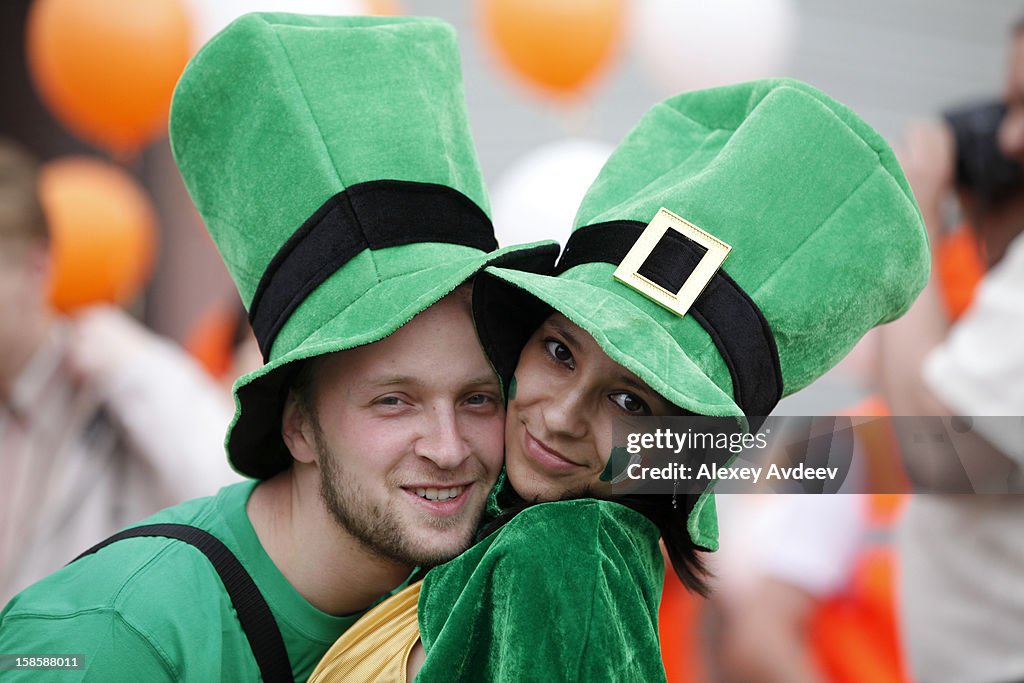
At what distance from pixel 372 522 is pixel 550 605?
53 cm

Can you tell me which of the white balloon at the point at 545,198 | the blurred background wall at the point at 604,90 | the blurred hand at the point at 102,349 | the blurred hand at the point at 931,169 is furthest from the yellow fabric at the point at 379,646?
the blurred background wall at the point at 604,90

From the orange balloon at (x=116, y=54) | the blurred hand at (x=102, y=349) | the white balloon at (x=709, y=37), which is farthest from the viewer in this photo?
the white balloon at (x=709, y=37)

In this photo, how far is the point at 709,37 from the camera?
362cm

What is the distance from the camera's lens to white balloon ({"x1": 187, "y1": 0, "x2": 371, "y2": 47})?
3.21m

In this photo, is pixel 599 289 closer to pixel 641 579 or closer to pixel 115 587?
pixel 641 579

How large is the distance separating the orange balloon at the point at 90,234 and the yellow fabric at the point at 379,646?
1.84 meters

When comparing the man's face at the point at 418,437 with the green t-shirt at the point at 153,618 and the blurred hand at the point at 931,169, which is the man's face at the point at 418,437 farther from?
the blurred hand at the point at 931,169

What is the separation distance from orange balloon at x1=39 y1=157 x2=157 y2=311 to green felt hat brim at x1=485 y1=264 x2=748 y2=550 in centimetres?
206

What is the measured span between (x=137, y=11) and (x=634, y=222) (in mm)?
2430

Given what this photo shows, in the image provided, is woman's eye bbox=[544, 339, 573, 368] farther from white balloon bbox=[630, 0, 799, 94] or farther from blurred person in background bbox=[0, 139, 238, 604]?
white balloon bbox=[630, 0, 799, 94]

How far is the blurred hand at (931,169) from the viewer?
110 inches

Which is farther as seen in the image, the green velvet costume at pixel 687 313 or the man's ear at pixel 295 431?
the man's ear at pixel 295 431

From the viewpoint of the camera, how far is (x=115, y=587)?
1.77 meters

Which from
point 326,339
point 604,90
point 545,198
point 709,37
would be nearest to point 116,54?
point 545,198
